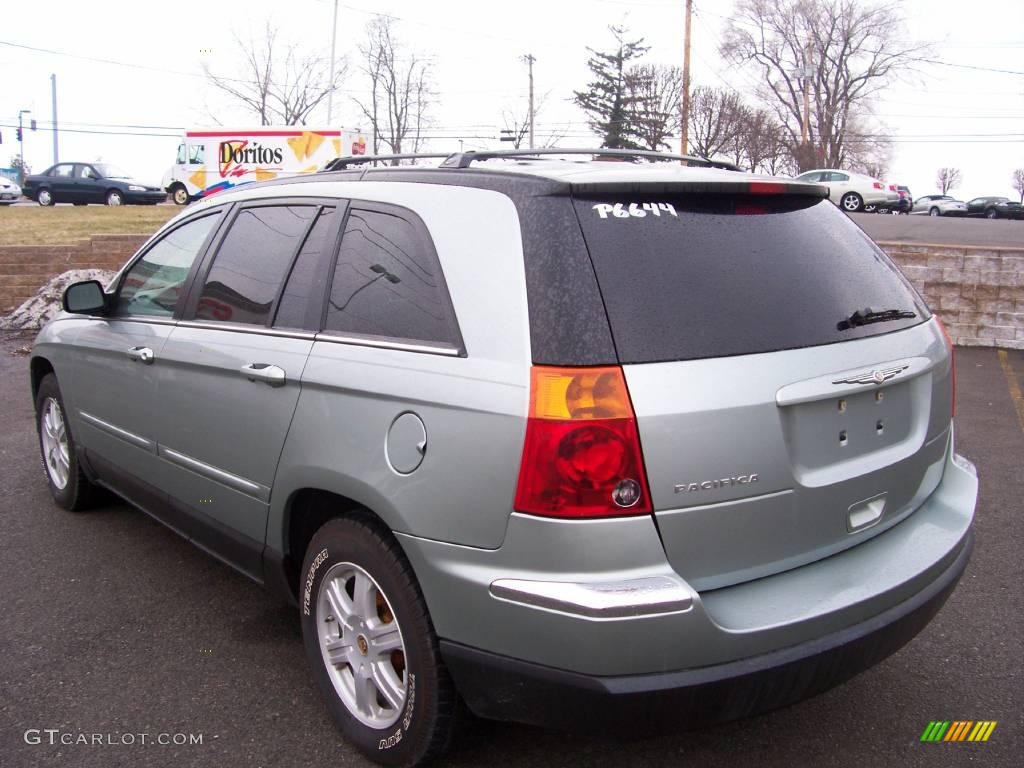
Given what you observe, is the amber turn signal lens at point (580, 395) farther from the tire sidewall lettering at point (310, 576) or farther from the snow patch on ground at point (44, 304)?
the snow patch on ground at point (44, 304)

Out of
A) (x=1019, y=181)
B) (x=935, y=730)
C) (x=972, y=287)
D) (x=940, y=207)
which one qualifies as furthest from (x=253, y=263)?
(x=1019, y=181)

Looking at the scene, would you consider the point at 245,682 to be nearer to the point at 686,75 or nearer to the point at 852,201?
the point at 852,201

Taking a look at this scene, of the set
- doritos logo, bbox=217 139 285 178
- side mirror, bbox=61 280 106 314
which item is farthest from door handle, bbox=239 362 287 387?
doritos logo, bbox=217 139 285 178

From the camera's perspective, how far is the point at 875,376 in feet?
7.98

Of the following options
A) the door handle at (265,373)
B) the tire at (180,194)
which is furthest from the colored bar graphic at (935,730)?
the tire at (180,194)

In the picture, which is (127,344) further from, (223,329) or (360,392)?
(360,392)

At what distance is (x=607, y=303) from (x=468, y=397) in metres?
0.42

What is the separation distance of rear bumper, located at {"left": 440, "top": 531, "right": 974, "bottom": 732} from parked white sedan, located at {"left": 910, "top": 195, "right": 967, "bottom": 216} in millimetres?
45179

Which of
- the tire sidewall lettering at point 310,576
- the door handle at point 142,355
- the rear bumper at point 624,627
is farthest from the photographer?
the door handle at point 142,355

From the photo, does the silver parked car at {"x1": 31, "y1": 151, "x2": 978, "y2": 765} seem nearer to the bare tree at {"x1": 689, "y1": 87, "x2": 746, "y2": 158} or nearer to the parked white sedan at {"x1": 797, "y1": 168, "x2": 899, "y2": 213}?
the parked white sedan at {"x1": 797, "y1": 168, "x2": 899, "y2": 213}

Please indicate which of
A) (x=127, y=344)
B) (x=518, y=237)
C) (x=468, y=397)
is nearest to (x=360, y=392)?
(x=468, y=397)

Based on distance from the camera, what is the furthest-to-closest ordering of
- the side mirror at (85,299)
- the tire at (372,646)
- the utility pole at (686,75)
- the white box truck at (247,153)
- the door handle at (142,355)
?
1. the utility pole at (686,75)
2. the white box truck at (247,153)
3. the side mirror at (85,299)
4. the door handle at (142,355)
5. the tire at (372,646)

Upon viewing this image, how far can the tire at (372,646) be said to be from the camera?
236cm

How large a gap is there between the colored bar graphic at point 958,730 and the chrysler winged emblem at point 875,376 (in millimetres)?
1187
